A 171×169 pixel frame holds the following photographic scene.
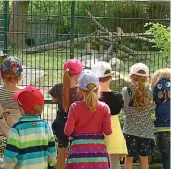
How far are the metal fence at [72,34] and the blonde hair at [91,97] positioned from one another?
2.29m

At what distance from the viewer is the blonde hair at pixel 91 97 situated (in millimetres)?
4871

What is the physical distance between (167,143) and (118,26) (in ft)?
7.72

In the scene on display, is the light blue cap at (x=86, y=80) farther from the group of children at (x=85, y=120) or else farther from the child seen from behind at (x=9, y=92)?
the child seen from behind at (x=9, y=92)

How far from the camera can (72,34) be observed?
7133 millimetres

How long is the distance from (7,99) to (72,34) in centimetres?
211

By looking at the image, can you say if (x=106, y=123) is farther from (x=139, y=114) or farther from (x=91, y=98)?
(x=139, y=114)

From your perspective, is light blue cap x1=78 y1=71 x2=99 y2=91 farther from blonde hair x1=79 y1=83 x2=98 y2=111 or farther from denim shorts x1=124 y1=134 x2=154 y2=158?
denim shorts x1=124 y1=134 x2=154 y2=158

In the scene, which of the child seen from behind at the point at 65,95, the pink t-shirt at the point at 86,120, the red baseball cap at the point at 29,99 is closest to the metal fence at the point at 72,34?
the child seen from behind at the point at 65,95

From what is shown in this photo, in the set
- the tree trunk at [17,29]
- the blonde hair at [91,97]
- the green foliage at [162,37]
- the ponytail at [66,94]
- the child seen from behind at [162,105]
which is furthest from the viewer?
the tree trunk at [17,29]

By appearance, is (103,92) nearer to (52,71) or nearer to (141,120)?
(141,120)

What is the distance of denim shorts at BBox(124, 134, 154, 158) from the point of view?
580 centimetres

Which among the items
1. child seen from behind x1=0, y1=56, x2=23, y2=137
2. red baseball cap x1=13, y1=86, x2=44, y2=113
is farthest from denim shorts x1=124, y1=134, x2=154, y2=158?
red baseball cap x1=13, y1=86, x2=44, y2=113

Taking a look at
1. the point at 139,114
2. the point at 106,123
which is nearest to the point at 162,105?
the point at 139,114

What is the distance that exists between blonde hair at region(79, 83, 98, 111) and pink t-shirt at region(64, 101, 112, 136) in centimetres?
5
